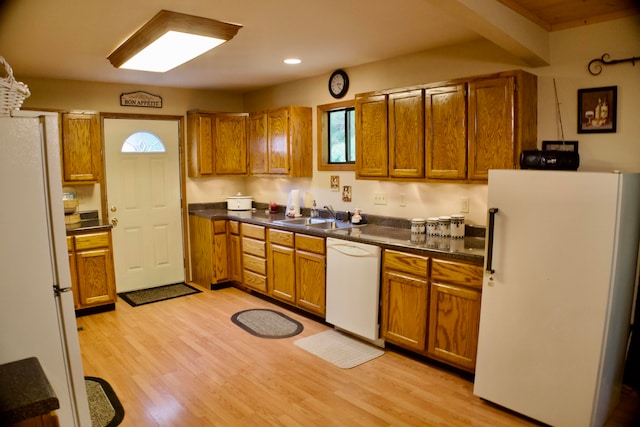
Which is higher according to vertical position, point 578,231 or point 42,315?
point 578,231

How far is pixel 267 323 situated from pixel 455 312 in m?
1.83

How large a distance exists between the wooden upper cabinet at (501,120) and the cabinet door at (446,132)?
65 mm

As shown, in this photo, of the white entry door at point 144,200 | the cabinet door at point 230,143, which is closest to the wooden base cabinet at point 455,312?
the cabinet door at point 230,143

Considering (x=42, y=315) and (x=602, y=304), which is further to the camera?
(x=602, y=304)

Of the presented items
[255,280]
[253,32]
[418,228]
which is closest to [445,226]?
[418,228]

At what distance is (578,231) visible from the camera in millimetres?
2303

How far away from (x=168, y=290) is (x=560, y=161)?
4314 millimetres

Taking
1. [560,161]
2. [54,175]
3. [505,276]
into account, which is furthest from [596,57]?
[54,175]

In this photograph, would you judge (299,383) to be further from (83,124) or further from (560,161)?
(83,124)

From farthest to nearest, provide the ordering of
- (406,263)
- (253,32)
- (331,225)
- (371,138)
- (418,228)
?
(331,225) → (371,138) → (418,228) → (406,263) → (253,32)

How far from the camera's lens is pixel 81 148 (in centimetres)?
456

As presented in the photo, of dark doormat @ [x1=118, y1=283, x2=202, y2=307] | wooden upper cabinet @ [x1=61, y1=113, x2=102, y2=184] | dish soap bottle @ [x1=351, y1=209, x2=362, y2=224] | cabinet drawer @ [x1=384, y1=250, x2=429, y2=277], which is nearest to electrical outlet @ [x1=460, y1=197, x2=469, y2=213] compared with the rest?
cabinet drawer @ [x1=384, y1=250, x2=429, y2=277]

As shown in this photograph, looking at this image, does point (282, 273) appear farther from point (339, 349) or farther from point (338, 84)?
point (338, 84)

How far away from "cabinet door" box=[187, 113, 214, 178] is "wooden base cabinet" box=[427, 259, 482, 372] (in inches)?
127
